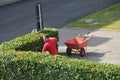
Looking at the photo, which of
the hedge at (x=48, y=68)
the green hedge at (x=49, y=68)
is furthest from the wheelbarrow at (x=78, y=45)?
the green hedge at (x=49, y=68)

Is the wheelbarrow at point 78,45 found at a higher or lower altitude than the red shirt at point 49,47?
lower

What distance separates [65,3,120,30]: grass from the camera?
85.1 ft

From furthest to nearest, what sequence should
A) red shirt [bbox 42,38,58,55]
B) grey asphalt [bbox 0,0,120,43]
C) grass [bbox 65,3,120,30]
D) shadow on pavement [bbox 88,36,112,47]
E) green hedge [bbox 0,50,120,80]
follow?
grey asphalt [bbox 0,0,120,43] → grass [bbox 65,3,120,30] → shadow on pavement [bbox 88,36,112,47] → red shirt [bbox 42,38,58,55] → green hedge [bbox 0,50,120,80]

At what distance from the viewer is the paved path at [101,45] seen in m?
19.7

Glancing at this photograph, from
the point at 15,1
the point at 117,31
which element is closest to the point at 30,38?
the point at 117,31

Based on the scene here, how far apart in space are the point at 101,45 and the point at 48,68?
8.65 metres

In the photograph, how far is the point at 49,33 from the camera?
1952 centimetres

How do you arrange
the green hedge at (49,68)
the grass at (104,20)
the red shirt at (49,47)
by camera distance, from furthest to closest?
the grass at (104,20), the red shirt at (49,47), the green hedge at (49,68)

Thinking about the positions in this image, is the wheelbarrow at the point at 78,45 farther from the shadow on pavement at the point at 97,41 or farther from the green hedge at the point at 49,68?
the green hedge at the point at 49,68

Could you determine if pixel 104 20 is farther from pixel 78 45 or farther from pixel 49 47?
pixel 49 47

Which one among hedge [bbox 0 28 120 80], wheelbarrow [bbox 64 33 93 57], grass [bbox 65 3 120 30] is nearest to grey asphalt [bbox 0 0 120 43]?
grass [bbox 65 3 120 30]

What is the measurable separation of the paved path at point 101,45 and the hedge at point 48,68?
572 cm

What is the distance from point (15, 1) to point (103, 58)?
18994 mm

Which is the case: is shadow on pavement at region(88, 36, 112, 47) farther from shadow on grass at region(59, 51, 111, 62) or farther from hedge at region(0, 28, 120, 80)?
hedge at region(0, 28, 120, 80)
